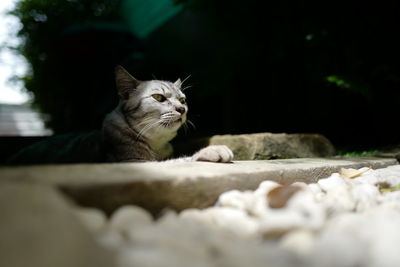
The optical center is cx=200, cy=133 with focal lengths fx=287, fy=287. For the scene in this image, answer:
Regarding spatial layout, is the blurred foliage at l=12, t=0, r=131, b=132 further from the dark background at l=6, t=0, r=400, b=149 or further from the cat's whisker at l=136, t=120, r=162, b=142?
the cat's whisker at l=136, t=120, r=162, b=142

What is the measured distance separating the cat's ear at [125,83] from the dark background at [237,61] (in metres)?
1.89

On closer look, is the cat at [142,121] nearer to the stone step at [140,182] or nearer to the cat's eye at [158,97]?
the cat's eye at [158,97]

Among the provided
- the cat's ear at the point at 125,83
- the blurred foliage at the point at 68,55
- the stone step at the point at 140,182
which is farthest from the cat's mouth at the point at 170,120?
the blurred foliage at the point at 68,55

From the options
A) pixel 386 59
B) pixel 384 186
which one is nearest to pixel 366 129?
pixel 386 59

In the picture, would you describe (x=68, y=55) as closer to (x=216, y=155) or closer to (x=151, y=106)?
(x=151, y=106)

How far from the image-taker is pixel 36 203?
1.92 ft

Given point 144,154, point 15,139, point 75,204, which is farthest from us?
point 15,139

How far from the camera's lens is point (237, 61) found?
4199 mm

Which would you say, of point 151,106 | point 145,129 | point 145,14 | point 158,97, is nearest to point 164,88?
point 158,97

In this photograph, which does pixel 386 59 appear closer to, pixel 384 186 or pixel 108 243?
pixel 384 186

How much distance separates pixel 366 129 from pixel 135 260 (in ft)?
12.6

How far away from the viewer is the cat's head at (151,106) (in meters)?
2.04

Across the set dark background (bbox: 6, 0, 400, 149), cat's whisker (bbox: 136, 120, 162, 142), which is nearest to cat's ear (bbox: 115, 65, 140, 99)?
cat's whisker (bbox: 136, 120, 162, 142)

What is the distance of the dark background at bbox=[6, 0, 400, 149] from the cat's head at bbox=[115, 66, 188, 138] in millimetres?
1658
